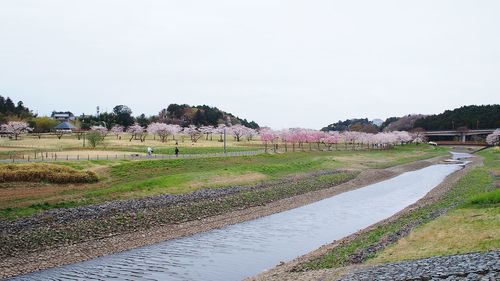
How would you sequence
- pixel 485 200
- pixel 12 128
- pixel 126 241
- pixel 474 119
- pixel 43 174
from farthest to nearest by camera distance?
pixel 474 119 → pixel 12 128 → pixel 43 174 → pixel 485 200 → pixel 126 241

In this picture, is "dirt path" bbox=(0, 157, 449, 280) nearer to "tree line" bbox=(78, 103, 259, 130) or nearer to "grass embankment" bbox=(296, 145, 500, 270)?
"grass embankment" bbox=(296, 145, 500, 270)

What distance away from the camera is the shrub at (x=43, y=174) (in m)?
39.5

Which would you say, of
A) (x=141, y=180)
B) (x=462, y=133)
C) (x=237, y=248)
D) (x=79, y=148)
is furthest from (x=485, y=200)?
(x=462, y=133)

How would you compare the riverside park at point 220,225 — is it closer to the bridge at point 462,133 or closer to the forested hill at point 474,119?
the bridge at point 462,133

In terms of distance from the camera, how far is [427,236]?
23.4 meters

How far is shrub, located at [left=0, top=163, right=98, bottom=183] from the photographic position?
39.5 metres

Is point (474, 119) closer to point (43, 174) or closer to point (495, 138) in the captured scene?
point (495, 138)

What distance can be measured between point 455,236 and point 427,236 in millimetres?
1514

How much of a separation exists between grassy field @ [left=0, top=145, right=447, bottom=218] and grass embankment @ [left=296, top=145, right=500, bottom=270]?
70.4ft

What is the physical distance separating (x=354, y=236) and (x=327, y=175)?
34952 mm

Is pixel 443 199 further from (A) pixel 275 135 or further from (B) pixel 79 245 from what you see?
(A) pixel 275 135

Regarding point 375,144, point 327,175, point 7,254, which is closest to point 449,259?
point 7,254

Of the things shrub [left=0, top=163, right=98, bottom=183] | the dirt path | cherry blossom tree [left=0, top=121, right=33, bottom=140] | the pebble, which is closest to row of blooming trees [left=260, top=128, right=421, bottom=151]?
cherry blossom tree [left=0, top=121, right=33, bottom=140]

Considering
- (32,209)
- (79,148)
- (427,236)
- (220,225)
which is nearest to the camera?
(427,236)
